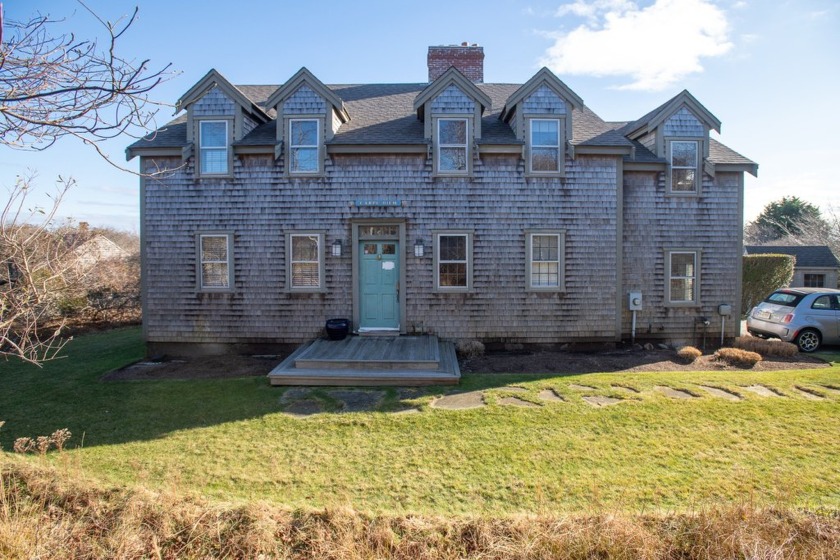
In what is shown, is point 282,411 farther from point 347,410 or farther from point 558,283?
point 558,283

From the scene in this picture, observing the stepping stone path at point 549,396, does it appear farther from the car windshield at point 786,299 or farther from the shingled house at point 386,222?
the car windshield at point 786,299

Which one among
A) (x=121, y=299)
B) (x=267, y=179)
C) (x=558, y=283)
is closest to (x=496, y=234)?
(x=558, y=283)

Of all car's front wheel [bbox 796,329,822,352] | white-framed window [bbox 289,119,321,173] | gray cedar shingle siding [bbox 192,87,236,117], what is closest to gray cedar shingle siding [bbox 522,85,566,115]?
white-framed window [bbox 289,119,321,173]

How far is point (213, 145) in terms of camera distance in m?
10.5

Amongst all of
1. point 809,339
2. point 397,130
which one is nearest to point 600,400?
point 397,130

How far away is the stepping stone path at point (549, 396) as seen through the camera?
6895mm

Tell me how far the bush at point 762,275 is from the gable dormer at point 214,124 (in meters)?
19.5

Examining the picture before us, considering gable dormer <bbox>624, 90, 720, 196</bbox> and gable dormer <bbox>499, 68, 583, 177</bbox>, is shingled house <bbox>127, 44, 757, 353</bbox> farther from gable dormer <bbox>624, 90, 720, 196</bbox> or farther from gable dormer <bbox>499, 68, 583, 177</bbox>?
gable dormer <bbox>624, 90, 720, 196</bbox>

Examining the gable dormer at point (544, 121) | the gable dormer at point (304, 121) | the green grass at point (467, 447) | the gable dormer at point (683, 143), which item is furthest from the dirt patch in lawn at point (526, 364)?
the gable dormer at point (304, 121)

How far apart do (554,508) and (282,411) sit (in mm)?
4301

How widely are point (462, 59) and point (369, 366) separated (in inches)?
434

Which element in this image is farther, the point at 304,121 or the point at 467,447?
the point at 304,121

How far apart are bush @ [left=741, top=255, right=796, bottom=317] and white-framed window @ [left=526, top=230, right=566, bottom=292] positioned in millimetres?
11654

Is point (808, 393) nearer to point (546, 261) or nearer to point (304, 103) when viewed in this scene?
point (546, 261)
